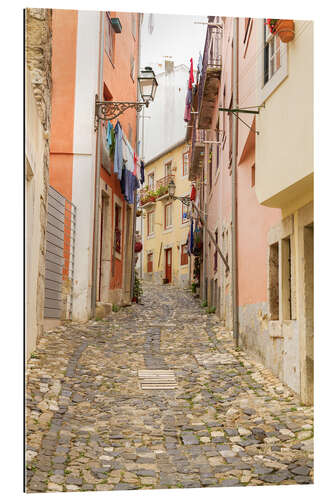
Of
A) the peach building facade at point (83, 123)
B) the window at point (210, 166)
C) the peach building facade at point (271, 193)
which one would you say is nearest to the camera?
the peach building facade at point (271, 193)

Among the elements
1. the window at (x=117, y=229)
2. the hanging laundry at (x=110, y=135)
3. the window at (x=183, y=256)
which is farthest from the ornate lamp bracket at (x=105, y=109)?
the window at (x=183, y=256)

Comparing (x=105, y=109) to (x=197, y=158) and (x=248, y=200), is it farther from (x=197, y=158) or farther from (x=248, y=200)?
(x=197, y=158)

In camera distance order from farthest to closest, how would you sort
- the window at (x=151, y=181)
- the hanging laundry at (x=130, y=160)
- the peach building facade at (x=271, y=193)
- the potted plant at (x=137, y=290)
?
the potted plant at (x=137, y=290) → the hanging laundry at (x=130, y=160) → the window at (x=151, y=181) → the peach building facade at (x=271, y=193)

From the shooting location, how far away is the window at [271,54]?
166 inches

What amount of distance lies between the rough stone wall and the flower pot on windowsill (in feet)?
6.00

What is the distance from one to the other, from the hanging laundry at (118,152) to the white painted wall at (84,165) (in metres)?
0.47

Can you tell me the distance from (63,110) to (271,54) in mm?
3324

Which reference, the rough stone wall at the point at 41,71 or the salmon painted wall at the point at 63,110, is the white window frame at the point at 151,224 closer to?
the salmon painted wall at the point at 63,110

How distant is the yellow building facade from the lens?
7.34 metres

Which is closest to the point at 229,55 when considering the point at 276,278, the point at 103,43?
the point at 103,43

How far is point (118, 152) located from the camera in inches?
316

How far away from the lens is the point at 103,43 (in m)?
7.20

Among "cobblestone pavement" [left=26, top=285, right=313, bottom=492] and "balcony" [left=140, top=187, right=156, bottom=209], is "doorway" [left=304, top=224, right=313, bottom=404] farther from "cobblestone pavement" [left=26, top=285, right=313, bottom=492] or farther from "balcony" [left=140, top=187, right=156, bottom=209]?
"balcony" [left=140, top=187, right=156, bottom=209]

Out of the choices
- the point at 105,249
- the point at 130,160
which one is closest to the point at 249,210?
the point at 130,160
